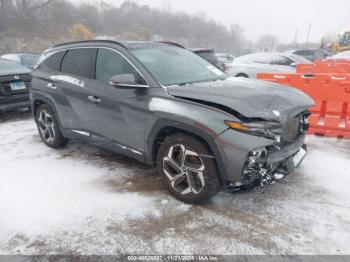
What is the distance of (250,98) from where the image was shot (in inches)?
122

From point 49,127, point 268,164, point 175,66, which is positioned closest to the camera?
point 268,164

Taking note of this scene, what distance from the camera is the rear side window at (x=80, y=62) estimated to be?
13.7ft

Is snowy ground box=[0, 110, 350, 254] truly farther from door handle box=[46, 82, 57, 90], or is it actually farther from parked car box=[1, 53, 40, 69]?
parked car box=[1, 53, 40, 69]

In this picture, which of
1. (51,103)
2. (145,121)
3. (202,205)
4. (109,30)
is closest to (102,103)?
(145,121)

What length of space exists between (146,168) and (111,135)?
28.8 inches

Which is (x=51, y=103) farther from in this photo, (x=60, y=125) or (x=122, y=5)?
(x=122, y=5)

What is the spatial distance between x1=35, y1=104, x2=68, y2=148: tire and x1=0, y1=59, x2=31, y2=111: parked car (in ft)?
6.34

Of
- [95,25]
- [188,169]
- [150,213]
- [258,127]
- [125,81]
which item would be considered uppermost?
[95,25]

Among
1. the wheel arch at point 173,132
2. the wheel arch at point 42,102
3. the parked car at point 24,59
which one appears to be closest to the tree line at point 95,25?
the parked car at point 24,59

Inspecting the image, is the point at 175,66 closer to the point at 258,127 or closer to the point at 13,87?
the point at 258,127

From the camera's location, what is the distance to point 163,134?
3430mm

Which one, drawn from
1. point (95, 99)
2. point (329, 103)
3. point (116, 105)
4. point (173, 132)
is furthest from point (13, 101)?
point (329, 103)

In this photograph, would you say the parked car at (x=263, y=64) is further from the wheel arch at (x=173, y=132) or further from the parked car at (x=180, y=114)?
the wheel arch at (x=173, y=132)

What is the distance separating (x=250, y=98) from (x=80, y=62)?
2536mm
